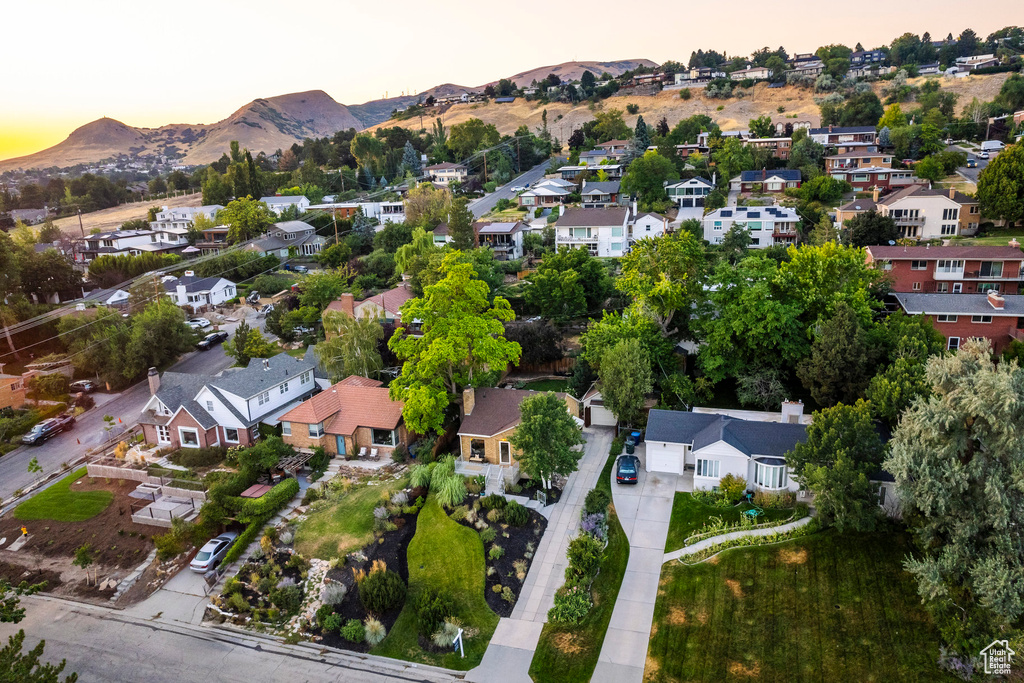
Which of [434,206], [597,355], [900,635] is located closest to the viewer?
[900,635]

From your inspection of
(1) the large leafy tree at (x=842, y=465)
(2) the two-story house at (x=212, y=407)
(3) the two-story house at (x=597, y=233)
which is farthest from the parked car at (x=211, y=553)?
(3) the two-story house at (x=597, y=233)

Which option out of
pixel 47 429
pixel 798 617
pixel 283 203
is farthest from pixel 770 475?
pixel 283 203

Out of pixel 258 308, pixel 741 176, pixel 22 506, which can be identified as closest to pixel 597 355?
pixel 22 506

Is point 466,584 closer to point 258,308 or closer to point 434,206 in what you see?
point 258,308

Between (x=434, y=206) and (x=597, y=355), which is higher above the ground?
(x=434, y=206)

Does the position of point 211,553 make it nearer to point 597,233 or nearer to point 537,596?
point 537,596

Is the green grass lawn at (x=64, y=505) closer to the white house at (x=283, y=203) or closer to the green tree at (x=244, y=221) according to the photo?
the green tree at (x=244, y=221)
